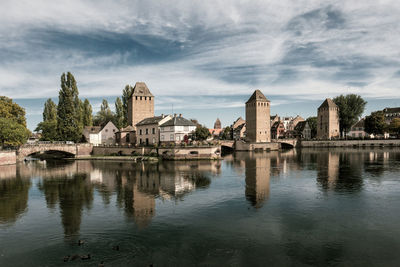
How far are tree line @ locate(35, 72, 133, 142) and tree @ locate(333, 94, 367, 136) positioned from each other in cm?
7681

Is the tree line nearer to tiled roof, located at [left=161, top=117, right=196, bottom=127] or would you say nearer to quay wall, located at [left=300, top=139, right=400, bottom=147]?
tiled roof, located at [left=161, top=117, right=196, bottom=127]

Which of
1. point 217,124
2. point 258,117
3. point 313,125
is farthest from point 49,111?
point 217,124

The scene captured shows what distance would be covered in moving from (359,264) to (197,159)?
42.5 metres

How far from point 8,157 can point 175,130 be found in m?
30.0

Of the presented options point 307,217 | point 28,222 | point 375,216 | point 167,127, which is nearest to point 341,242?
point 307,217

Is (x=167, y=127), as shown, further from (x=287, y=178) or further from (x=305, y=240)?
(x=305, y=240)

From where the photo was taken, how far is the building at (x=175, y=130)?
57.8 meters

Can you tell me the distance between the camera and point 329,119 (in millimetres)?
100875

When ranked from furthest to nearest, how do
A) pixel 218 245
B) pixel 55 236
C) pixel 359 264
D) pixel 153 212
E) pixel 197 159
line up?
pixel 197 159 < pixel 153 212 < pixel 55 236 < pixel 218 245 < pixel 359 264

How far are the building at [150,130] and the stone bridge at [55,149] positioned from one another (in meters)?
11.6

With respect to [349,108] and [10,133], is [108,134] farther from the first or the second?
[349,108]

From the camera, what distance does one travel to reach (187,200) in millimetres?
22391

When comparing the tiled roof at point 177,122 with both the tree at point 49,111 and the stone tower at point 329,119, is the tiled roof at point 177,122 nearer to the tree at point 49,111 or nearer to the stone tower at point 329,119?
the tree at point 49,111

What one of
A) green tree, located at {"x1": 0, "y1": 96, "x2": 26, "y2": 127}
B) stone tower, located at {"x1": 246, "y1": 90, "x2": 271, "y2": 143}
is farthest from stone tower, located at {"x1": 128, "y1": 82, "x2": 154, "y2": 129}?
stone tower, located at {"x1": 246, "y1": 90, "x2": 271, "y2": 143}
